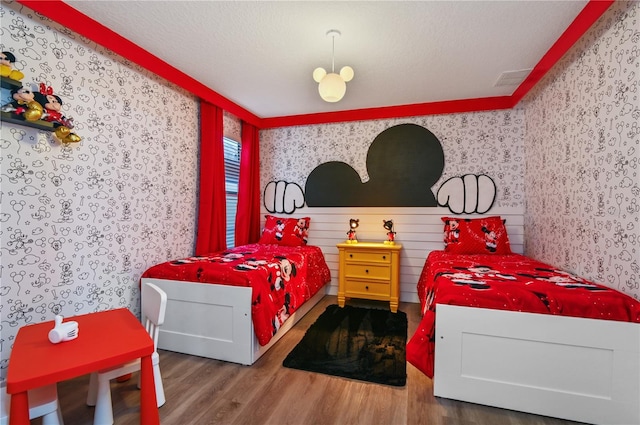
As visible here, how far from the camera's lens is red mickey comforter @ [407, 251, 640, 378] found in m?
1.46

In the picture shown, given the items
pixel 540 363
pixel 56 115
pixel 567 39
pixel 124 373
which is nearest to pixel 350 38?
pixel 567 39

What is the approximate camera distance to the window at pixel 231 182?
3.52 m

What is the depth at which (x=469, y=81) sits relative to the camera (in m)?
2.73

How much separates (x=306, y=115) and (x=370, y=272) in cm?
205

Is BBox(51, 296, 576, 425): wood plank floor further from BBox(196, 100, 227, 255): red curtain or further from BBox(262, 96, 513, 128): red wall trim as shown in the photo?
BBox(262, 96, 513, 128): red wall trim

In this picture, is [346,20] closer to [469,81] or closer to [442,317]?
[469,81]

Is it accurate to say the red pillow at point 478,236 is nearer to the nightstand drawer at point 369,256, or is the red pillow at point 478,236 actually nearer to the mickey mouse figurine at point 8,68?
the nightstand drawer at point 369,256

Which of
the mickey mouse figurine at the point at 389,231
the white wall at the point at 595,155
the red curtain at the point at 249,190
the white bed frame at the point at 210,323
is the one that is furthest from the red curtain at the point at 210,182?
the white wall at the point at 595,155

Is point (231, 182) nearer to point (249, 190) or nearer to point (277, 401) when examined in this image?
point (249, 190)

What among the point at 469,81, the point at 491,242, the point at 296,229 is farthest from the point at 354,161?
the point at 491,242

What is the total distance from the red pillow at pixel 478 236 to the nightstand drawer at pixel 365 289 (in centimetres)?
77

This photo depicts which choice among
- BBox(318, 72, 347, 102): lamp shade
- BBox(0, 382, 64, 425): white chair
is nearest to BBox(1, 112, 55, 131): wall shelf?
BBox(0, 382, 64, 425): white chair

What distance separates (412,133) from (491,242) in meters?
1.44

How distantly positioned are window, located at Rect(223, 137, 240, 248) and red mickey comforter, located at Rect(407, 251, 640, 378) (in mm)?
2393
